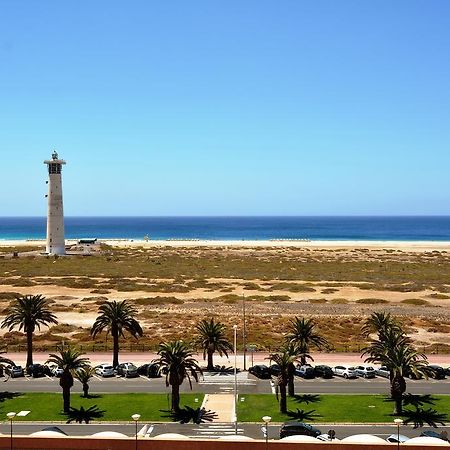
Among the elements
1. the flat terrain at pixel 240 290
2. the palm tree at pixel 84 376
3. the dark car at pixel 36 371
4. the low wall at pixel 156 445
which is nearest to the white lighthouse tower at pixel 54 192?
the flat terrain at pixel 240 290

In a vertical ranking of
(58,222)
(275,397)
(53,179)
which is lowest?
(275,397)

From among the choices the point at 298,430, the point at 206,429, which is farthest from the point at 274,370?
the point at 298,430

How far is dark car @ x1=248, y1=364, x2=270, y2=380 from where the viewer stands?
134ft

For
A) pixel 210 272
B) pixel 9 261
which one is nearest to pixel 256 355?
pixel 210 272

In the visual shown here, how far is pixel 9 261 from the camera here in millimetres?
119438

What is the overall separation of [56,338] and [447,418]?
38356 millimetres

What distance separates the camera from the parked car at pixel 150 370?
4062 centimetres

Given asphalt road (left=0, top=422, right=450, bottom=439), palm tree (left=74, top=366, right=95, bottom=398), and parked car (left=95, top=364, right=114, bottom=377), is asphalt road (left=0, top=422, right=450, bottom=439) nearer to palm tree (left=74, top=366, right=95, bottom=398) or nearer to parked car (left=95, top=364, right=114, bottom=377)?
palm tree (left=74, top=366, right=95, bottom=398)

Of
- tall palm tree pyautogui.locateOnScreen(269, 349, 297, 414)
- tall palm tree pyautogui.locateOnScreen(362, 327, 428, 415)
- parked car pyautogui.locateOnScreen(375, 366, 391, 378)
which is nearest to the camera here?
tall palm tree pyautogui.locateOnScreen(362, 327, 428, 415)

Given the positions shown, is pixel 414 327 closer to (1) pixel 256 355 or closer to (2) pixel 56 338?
(1) pixel 256 355

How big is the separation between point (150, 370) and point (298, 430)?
15.9 meters

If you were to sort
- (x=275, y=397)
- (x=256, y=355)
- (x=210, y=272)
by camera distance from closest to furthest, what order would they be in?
(x=275, y=397) < (x=256, y=355) < (x=210, y=272)

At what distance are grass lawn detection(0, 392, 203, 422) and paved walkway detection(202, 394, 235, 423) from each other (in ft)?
2.17

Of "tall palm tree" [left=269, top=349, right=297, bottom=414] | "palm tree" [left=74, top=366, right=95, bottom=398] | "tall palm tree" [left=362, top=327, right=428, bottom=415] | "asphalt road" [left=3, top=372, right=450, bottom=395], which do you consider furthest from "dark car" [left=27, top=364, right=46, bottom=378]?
"tall palm tree" [left=362, top=327, right=428, bottom=415]
